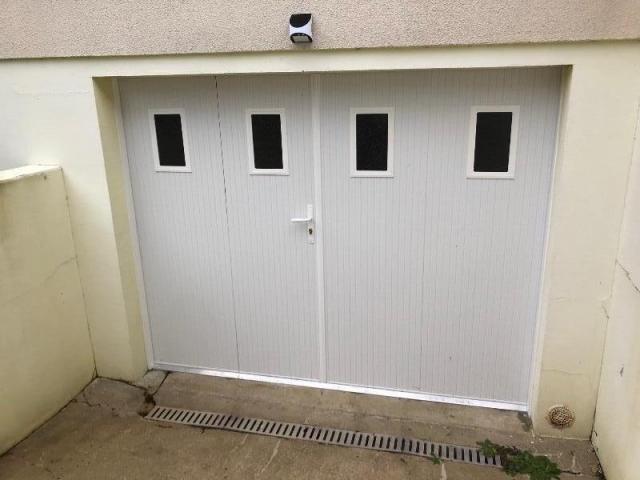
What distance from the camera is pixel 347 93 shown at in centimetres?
388

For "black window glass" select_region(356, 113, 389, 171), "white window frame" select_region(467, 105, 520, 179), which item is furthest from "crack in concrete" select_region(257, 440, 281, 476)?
"white window frame" select_region(467, 105, 520, 179)

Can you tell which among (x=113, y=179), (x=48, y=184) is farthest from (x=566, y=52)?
(x=48, y=184)

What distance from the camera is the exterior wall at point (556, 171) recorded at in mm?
3287

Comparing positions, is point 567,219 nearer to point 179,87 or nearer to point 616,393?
point 616,393

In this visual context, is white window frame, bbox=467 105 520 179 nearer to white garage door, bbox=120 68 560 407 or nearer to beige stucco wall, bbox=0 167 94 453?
white garage door, bbox=120 68 560 407

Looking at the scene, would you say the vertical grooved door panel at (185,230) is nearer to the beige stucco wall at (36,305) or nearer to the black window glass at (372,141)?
the beige stucco wall at (36,305)

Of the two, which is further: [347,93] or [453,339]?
[453,339]

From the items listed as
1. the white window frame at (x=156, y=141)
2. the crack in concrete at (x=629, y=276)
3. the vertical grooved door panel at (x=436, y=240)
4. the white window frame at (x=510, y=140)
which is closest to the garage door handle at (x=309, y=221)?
the vertical grooved door panel at (x=436, y=240)

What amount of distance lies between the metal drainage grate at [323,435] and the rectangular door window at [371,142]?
84.7 inches

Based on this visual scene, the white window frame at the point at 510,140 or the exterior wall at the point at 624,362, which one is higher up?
the white window frame at the point at 510,140

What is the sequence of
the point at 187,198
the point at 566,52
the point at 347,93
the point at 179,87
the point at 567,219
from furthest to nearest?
the point at 187,198, the point at 179,87, the point at 347,93, the point at 567,219, the point at 566,52

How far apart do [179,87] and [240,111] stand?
56 centimetres

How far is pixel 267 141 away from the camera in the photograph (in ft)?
13.6

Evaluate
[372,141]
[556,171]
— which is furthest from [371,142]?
[556,171]
